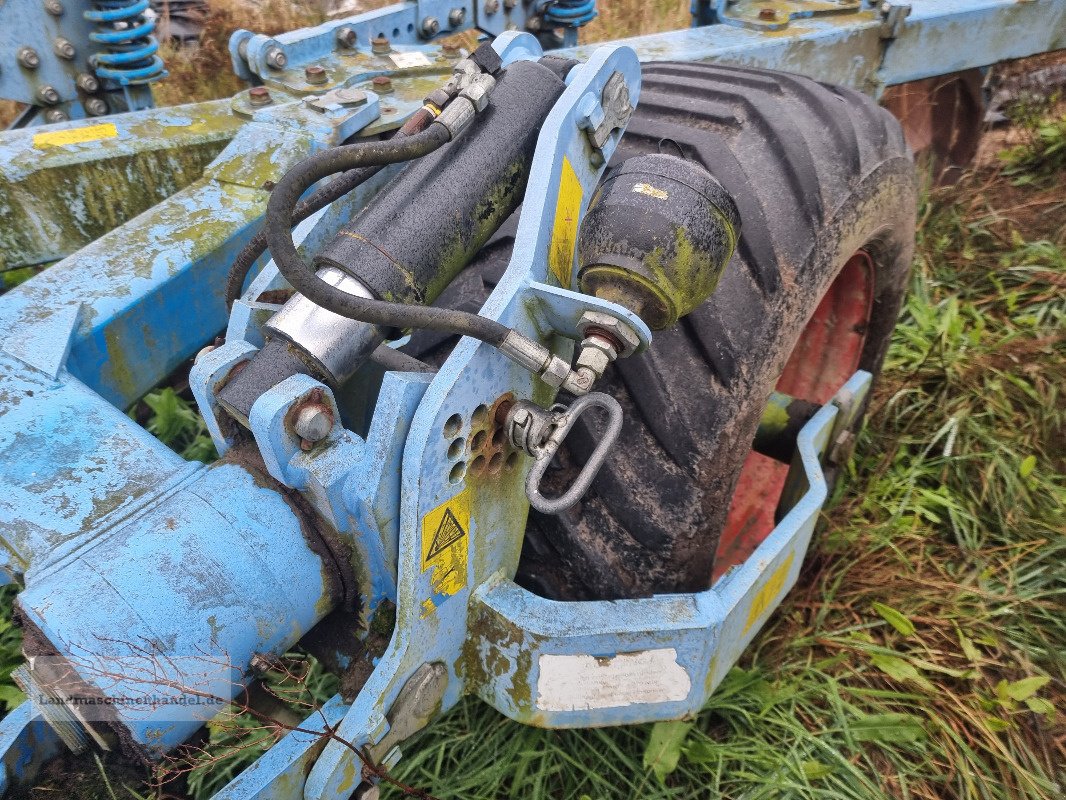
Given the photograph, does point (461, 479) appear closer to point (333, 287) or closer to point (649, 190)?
point (333, 287)

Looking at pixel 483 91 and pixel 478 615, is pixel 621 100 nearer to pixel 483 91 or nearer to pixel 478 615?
pixel 483 91

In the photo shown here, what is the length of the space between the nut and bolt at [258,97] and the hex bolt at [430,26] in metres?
0.74

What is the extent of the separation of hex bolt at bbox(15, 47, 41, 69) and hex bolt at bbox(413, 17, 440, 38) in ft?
3.43

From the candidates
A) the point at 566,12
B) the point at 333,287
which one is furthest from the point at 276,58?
the point at 333,287

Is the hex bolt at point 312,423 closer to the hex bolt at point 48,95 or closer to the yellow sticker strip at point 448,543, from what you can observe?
the yellow sticker strip at point 448,543

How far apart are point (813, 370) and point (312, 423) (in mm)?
1542

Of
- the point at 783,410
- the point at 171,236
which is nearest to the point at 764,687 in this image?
the point at 783,410

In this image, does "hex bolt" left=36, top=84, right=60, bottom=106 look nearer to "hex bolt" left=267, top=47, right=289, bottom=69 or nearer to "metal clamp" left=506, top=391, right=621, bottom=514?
"hex bolt" left=267, top=47, right=289, bottom=69

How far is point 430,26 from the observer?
102 inches

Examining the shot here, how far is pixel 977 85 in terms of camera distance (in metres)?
3.47

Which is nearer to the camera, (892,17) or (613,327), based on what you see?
(613,327)

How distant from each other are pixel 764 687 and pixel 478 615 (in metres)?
0.84

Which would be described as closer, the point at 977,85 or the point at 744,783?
the point at 744,783

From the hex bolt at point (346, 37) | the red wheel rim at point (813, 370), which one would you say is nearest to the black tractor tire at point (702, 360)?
the red wheel rim at point (813, 370)
